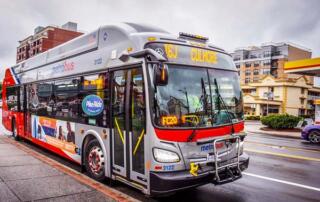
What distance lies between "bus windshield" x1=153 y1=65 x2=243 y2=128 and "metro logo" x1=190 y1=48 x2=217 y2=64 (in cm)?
19

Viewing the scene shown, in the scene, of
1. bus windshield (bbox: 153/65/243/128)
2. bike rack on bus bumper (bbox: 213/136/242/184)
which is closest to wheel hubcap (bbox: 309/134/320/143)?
bus windshield (bbox: 153/65/243/128)

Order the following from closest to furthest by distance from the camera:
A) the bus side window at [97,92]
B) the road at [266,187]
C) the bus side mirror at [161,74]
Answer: the bus side mirror at [161,74]
the road at [266,187]
the bus side window at [97,92]

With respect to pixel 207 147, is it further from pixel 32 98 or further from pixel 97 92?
pixel 32 98

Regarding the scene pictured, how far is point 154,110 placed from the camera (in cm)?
502

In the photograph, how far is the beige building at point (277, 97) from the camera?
66.2 metres

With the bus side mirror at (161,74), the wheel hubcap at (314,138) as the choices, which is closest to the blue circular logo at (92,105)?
the bus side mirror at (161,74)

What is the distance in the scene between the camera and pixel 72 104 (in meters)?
7.81

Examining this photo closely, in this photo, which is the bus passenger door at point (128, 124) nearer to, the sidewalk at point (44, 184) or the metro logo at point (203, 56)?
the sidewalk at point (44, 184)

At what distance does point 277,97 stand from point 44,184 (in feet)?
224

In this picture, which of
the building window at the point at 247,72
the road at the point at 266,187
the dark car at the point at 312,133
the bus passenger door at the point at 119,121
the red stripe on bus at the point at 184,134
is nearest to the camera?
the red stripe on bus at the point at 184,134

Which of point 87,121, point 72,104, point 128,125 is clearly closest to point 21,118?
point 72,104

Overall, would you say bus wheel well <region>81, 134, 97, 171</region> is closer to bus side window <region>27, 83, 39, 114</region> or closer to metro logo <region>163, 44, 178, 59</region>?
metro logo <region>163, 44, 178, 59</region>

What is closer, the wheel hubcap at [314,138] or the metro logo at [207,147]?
the metro logo at [207,147]

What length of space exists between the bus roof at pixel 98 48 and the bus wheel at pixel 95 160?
1.85m
